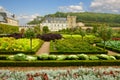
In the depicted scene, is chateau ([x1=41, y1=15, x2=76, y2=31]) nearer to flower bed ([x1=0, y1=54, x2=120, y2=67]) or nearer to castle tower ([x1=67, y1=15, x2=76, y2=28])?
castle tower ([x1=67, y1=15, x2=76, y2=28])

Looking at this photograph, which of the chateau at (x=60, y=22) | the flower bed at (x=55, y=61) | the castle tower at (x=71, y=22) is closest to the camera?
the flower bed at (x=55, y=61)

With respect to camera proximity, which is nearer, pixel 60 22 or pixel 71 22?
pixel 71 22

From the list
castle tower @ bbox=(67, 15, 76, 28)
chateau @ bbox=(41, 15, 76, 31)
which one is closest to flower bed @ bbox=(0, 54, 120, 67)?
chateau @ bbox=(41, 15, 76, 31)

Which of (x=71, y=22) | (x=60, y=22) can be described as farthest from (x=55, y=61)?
(x=60, y=22)

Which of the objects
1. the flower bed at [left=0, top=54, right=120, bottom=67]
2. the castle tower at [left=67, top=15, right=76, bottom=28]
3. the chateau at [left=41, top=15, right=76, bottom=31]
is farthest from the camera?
the castle tower at [left=67, top=15, right=76, bottom=28]

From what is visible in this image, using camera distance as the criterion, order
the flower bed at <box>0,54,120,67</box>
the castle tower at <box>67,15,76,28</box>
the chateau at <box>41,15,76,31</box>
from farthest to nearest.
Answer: the castle tower at <box>67,15,76,28</box>
the chateau at <box>41,15,76,31</box>
the flower bed at <box>0,54,120,67</box>

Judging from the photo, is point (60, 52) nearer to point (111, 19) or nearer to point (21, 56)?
point (21, 56)

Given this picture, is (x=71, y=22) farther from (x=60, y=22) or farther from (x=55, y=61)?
(x=55, y=61)

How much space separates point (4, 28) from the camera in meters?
52.3

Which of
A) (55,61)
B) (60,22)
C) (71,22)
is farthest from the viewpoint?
(60,22)

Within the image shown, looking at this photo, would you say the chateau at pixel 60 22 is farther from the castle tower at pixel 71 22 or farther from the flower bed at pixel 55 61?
the flower bed at pixel 55 61

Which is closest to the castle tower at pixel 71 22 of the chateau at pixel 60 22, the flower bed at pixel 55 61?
the chateau at pixel 60 22

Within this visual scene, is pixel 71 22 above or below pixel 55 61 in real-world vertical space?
below

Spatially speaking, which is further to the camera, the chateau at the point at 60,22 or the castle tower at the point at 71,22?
the castle tower at the point at 71,22
